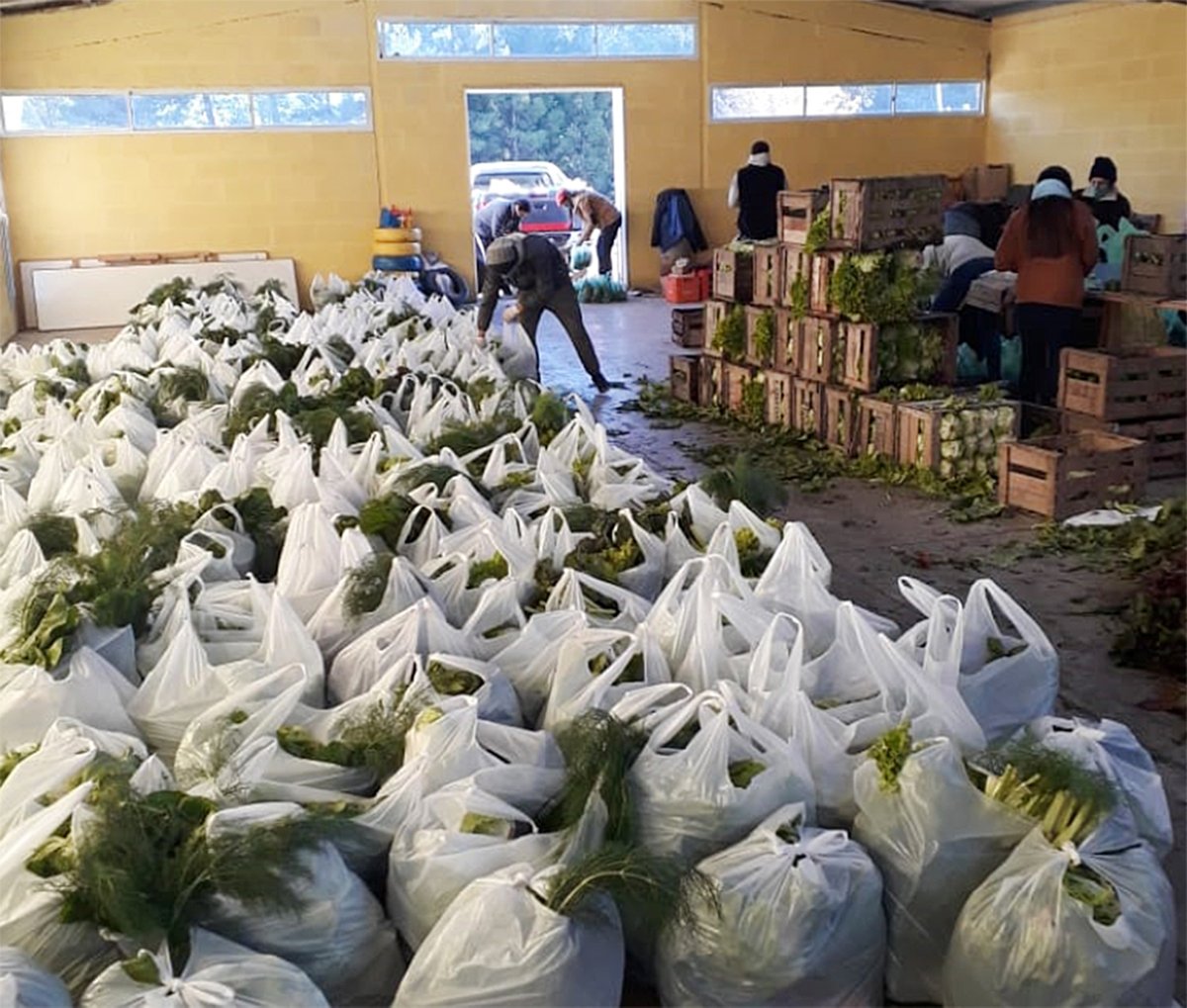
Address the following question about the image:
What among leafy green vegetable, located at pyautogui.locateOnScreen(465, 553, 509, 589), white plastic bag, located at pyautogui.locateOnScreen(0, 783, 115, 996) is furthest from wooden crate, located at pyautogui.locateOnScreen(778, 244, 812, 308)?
white plastic bag, located at pyautogui.locateOnScreen(0, 783, 115, 996)

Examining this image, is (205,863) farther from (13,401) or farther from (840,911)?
(13,401)

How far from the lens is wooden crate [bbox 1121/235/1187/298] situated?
18.0 feet

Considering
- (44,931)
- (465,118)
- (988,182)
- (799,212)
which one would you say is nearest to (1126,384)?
(799,212)

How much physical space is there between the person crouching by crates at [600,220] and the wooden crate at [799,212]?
260 inches

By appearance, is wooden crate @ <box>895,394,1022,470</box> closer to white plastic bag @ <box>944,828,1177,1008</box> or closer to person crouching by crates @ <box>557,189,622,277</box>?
white plastic bag @ <box>944,828,1177,1008</box>

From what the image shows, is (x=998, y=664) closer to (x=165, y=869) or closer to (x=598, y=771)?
(x=598, y=771)

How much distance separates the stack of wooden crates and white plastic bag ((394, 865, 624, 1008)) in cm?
433

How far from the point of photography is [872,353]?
231 inches

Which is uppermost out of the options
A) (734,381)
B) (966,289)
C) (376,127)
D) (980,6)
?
(980,6)

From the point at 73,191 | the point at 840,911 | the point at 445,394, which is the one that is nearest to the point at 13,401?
the point at 445,394

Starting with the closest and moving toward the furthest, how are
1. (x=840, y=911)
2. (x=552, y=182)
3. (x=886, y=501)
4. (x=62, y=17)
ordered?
(x=840, y=911) → (x=886, y=501) → (x=62, y=17) → (x=552, y=182)

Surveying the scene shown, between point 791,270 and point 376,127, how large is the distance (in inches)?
285

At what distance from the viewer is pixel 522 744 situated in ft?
6.34

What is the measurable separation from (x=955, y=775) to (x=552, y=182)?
14141 millimetres
